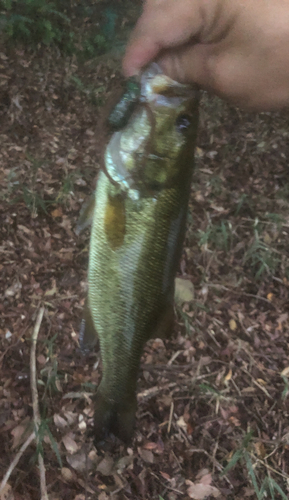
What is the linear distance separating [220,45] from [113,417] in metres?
1.57

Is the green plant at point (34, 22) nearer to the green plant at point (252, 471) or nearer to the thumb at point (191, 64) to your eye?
the thumb at point (191, 64)

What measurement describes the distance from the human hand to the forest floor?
1.12 ft

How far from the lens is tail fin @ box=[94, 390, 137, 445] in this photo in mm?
A: 1536

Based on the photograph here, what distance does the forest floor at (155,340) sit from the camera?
1.86 m

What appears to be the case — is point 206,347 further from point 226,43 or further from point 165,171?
point 226,43

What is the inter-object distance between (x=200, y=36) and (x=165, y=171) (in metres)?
0.51

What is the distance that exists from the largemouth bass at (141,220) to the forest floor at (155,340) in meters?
0.14

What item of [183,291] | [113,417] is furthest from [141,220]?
[183,291]

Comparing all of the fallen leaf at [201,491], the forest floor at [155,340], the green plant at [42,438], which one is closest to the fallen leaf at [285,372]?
the forest floor at [155,340]

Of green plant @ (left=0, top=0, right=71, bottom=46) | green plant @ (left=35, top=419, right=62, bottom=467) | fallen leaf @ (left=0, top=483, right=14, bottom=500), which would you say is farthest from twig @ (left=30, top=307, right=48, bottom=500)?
green plant @ (left=0, top=0, right=71, bottom=46)

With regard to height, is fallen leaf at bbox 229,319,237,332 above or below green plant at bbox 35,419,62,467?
above

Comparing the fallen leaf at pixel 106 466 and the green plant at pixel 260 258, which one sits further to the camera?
the green plant at pixel 260 258

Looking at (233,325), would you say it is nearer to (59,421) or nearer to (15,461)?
(59,421)

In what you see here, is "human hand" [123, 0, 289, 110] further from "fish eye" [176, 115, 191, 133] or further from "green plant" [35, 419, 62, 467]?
"green plant" [35, 419, 62, 467]
